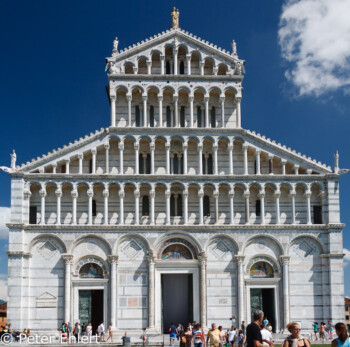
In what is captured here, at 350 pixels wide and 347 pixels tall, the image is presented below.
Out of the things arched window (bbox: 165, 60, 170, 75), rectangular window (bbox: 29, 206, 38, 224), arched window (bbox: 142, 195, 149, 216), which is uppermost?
arched window (bbox: 165, 60, 170, 75)

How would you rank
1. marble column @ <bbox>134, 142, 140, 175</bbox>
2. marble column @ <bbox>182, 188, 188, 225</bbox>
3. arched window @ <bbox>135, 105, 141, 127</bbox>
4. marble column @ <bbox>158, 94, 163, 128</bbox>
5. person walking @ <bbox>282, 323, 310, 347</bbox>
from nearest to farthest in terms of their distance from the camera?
1. person walking @ <bbox>282, 323, 310, 347</bbox>
2. marble column @ <bbox>182, 188, 188, 225</bbox>
3. marble column @ <bbox>134, 142, 140, 175</bbox>
4. marble column @ <bbox>158, 94, 163, 128</bbox>
5. arched window @ <bbox>135, 105, 141, 127</bbox>

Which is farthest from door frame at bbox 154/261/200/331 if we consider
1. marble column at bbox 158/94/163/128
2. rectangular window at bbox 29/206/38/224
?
marble column at bbox 158/94/163/128

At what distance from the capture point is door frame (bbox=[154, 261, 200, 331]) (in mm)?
34875

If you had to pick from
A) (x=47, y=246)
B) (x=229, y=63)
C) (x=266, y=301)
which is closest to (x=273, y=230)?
(x=266, y=301)

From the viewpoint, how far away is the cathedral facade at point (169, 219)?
1367 inches

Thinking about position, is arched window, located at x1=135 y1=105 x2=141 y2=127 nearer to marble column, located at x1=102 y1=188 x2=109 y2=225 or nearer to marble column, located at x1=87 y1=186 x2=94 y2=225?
marble column, located at x1=102 y1=188 x2=109 y2=225

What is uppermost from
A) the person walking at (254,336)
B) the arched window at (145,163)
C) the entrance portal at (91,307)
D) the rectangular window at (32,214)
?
the arched window at (145,163)

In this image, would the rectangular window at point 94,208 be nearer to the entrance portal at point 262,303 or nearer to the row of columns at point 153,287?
the row of columns at point 153,287

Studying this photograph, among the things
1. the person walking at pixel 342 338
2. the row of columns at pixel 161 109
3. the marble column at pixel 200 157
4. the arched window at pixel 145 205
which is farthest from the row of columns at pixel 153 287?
the person walking at pixel 342 338

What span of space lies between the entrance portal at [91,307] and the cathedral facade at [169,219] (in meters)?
0.08

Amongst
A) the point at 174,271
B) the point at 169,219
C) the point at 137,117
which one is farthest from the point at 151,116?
the point at 174,271

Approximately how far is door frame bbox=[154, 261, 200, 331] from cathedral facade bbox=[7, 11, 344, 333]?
0.07m

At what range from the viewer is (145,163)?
37188 millimetres

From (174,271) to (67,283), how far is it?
6504 millimetres
